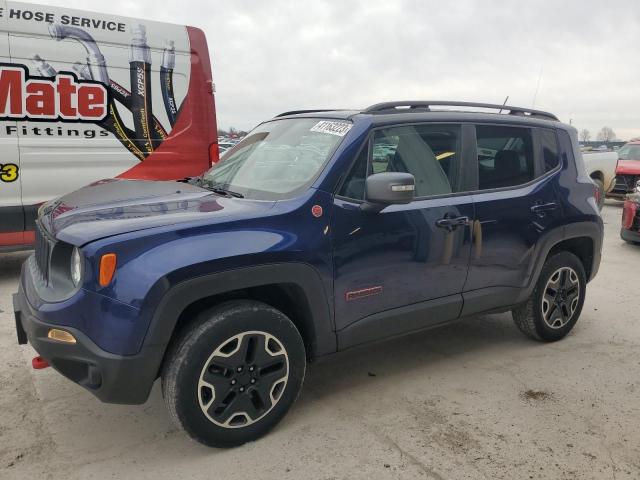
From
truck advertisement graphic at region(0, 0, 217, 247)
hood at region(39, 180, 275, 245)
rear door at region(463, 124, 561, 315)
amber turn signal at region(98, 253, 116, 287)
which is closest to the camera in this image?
amber turn signal at region(98, 253, 116, 287)

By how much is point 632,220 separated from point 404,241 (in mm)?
6159

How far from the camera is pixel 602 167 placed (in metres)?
12.3

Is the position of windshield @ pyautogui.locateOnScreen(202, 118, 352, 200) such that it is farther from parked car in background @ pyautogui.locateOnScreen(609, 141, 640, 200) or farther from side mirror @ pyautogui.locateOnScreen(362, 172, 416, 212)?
parked car in background @ pyautogui.locateOnScreen(609, 141, 640, 200)

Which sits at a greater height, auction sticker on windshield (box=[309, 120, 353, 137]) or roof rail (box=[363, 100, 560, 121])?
roof rail (box=[363, 100, 560, 121])

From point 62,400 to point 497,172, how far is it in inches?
120

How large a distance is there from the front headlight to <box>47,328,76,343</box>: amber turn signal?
210 mm

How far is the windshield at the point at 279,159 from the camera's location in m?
3.04

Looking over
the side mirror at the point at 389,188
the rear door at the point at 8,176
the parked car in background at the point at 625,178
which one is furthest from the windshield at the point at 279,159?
the parked car in background at the point at 625,178

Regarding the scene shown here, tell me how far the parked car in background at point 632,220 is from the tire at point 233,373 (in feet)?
22.2

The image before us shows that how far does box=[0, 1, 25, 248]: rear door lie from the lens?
523 cm

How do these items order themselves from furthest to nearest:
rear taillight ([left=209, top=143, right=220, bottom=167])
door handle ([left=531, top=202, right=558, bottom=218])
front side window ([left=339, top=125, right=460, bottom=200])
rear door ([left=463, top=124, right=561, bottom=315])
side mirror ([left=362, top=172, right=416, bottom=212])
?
rear taillight ([left=209, top=143, right=220, bottom=167]) < door handle ([left=531, top=202, right=558, bottom=218]) < rear door ([left=463, top=124, right=561, bottom=315]) < front side window ([left=339, top=125, right=460, bottom=200]) < side mirror ([left=362, top=172, right=416, bottom=212])

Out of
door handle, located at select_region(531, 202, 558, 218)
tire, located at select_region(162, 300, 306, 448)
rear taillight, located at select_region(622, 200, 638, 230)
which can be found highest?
door handle, located at select_region(531, 202, 558, 218)

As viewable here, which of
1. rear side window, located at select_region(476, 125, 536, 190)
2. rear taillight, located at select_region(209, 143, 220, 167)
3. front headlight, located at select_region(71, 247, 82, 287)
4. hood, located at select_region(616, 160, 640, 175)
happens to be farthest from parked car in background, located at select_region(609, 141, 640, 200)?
front headlight, located at select_region(71, 247, 82, 287)

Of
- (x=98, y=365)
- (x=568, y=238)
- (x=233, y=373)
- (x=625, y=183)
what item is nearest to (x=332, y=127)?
(x=233, y=373)
